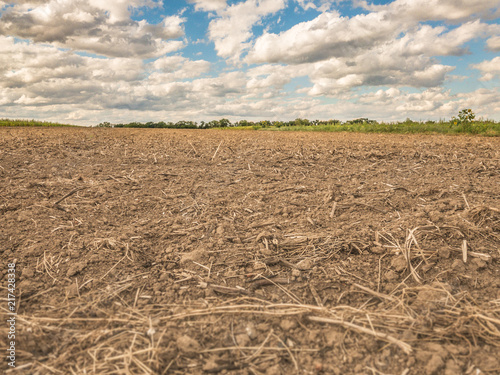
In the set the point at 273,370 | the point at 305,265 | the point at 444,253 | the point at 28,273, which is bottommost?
the point at 273,370

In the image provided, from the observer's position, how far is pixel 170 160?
648 centimetres

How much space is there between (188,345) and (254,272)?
94 cm

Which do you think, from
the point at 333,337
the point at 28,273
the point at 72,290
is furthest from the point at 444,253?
the point at 28,273

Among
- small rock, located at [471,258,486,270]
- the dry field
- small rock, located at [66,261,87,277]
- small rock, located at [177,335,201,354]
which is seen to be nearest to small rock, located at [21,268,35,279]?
the dry field

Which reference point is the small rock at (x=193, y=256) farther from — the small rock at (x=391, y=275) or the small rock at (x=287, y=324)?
the small rock at (x=391, y=275)

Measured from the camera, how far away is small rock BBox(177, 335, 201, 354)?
198 cm

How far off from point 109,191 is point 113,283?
2.23m

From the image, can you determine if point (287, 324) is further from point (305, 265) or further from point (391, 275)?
point (391, 275)

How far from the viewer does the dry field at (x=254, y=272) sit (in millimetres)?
1983

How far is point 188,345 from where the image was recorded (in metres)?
2.01

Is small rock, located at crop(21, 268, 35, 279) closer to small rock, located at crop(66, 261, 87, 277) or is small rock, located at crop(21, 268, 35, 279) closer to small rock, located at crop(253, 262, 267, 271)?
small rock, located at crop(66, 261, 87, 277)

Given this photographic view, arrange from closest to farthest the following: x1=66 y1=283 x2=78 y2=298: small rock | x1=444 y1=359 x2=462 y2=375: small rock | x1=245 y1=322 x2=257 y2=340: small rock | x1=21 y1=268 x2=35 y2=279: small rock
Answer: x1=444 y1=359 x2=462 y2=375: small rock
x1=245 y1=322 x2=257 y2=340: small rock
x1=66 y1=283 x2=78 y2=298: small rock
x1=21 y1=268 x2=35 y2=279: small rock

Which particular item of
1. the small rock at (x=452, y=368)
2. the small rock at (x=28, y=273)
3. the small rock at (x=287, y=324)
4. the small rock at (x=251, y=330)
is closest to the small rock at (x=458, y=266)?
the small rock at (x=452, y=368)

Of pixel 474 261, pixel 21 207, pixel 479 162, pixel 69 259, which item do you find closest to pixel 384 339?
pixel 474 261
